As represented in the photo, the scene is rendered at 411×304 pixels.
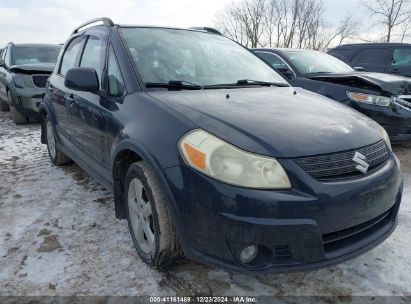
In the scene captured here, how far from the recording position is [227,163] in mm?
1899

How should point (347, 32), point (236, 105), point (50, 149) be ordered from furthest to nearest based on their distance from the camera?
point (347, 32) → point (50, 149) → point (236, 105)

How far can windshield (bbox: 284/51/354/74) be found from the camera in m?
5.91

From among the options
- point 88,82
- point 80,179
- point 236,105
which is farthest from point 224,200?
point 80,179

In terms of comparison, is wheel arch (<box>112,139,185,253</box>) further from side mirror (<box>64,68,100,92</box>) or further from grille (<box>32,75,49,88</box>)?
grille (<box>32,75,49,88</box>)

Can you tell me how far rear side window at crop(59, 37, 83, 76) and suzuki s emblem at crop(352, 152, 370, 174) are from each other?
9.32 feet

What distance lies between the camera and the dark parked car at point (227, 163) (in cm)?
185

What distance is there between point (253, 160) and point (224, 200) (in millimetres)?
249

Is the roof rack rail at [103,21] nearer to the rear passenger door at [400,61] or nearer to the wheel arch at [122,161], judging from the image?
the wheel arch at [122,161]

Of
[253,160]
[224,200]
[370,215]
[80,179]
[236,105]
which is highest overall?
[236,105]

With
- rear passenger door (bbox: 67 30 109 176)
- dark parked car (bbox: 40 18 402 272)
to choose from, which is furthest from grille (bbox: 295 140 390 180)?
rear passenger door (bbox: 67 30 109 176)

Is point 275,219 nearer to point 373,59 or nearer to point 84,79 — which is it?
point 84,79

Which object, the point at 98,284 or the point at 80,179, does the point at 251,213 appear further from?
the point at 80,179

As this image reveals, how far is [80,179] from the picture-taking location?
4199 mm

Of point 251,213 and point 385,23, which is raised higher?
point 385,23
